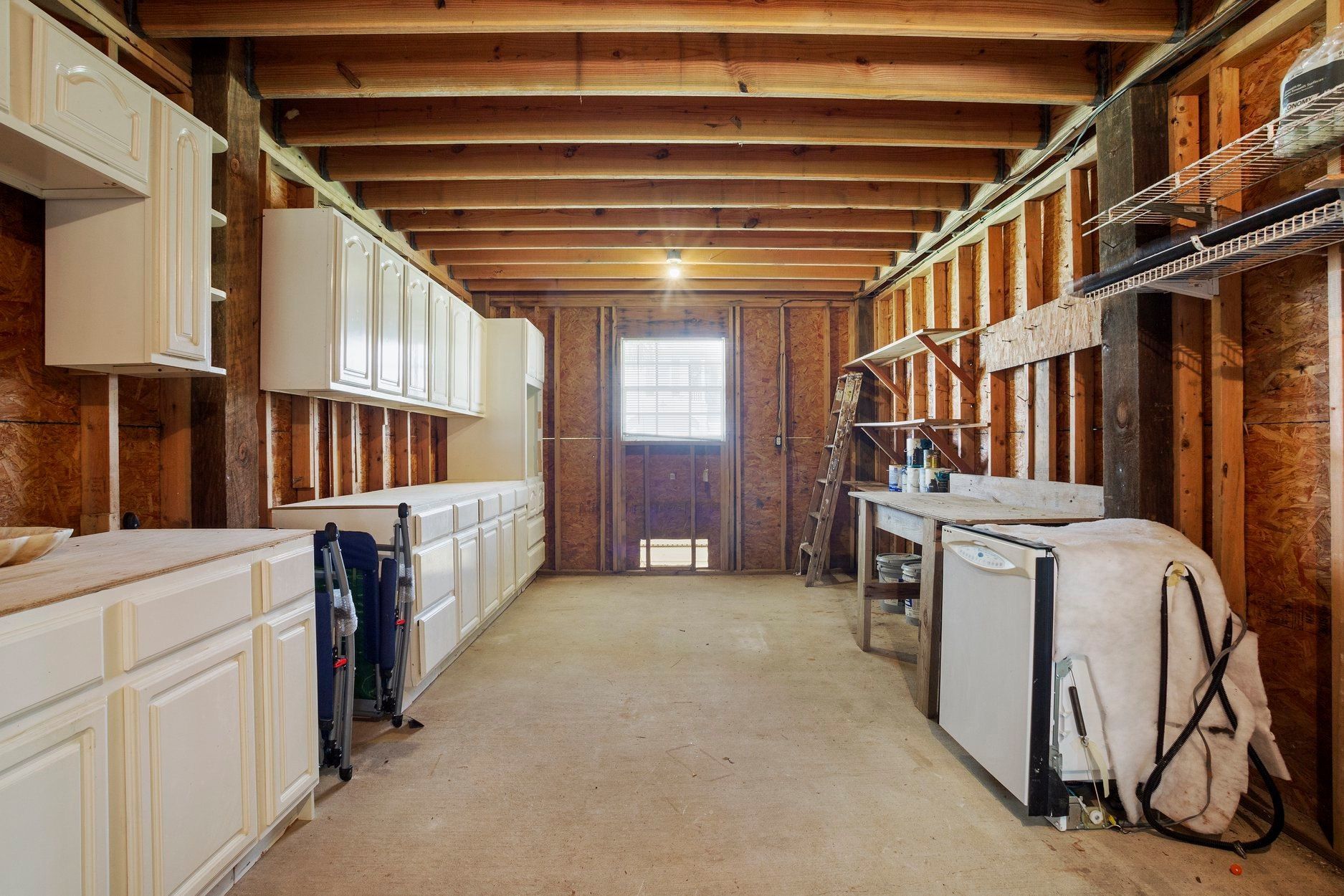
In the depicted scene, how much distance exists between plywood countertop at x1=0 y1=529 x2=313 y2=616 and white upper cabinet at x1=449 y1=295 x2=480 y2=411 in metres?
2.22

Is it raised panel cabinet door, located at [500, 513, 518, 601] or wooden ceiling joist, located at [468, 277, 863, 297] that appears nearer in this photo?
raised panel cabinet door, located at [500, 513, 518, 601]

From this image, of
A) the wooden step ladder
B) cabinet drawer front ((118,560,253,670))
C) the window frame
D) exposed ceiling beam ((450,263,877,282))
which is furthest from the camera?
the window frame

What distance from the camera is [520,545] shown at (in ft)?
15.2

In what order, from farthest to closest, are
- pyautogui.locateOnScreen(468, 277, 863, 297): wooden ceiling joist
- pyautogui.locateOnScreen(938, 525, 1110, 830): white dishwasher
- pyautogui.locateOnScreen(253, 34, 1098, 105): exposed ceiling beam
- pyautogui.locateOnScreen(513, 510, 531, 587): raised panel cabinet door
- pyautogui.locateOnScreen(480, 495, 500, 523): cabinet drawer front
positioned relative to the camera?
pyautogui.locateOnScreen(468, 277, 863, 297): wooden ceiling joist < pyautogui.locateOnScreen(513, 510, 531, 587): raised panel cabinet door < pyautogui.locateOnScreen(480, 495, 500, 523): cabinet drawer front < pyautogui.locateOnScreen(253, 34, 1098, 105): exposed ceiling beam < pyautogui.locateOnScreen(938, 525, 1110, 830): white dishwasher

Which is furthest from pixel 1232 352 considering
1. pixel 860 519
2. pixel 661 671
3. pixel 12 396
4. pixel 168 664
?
pixel 12 396

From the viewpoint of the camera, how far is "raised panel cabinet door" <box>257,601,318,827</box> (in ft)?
5.59

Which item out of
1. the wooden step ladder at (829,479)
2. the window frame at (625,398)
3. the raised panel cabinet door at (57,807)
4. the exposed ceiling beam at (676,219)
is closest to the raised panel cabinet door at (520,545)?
the window frame at (625,398)

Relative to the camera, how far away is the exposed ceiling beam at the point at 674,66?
2426 mm

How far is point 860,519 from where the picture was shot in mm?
3697

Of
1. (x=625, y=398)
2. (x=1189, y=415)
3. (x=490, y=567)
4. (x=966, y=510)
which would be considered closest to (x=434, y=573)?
(x=490, y=567)

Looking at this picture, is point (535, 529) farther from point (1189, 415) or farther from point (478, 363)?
point (1189, 415)

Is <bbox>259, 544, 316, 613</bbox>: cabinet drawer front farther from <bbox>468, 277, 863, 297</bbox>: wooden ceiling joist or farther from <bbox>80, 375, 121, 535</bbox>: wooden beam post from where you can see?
<bbox>468, 277, 863, 297</bbox>: wooden ceiling joist

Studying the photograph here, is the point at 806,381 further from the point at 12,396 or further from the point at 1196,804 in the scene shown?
the point at 12,396

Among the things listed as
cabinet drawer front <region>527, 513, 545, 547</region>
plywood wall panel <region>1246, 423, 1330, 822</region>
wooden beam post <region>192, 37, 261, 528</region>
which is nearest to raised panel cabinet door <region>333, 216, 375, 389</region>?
wooden beam post <region>192, 37, 261, 528</region>
